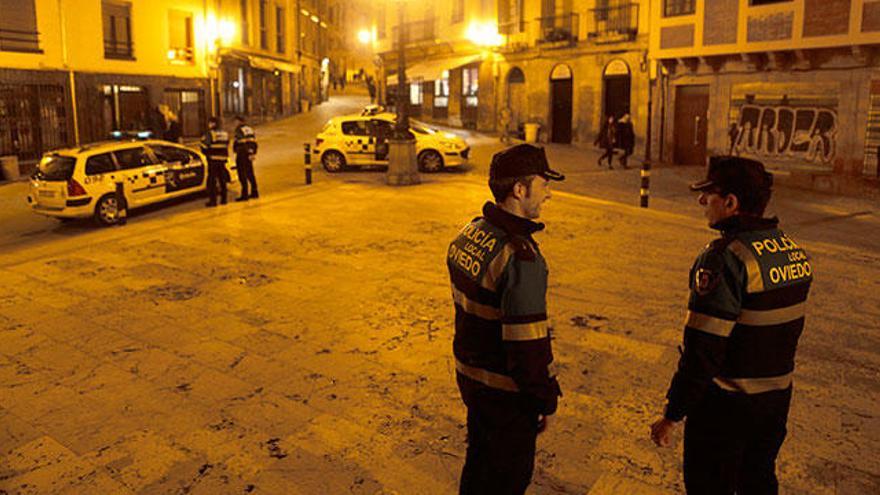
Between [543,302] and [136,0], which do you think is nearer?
[543,302]

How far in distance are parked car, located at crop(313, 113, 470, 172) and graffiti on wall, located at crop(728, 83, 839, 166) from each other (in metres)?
7.83

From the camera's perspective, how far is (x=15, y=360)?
6227 mm

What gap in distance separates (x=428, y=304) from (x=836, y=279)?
516 cm

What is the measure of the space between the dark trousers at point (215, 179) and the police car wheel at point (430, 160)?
619cm

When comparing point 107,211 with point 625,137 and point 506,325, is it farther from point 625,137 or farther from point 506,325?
point 625,137

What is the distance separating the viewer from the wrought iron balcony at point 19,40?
2011 centimetres

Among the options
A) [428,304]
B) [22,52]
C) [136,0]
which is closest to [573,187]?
[428,304]

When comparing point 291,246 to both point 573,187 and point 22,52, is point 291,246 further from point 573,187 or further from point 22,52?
point 22,52

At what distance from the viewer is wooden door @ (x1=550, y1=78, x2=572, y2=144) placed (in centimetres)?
2805

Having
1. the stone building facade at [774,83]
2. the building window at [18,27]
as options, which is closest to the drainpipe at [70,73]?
the building window at [18,27]

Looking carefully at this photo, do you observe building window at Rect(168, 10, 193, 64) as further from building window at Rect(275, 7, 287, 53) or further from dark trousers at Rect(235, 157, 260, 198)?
dark trousers at Rect(235, 157, 260, 198)

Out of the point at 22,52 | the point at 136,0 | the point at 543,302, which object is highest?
the point at 136,0

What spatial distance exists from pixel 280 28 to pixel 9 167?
2262cm

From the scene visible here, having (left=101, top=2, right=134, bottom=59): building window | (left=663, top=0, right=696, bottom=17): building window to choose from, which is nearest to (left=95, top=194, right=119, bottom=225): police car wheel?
(left=101, top=2, right=134, bottom=59): building window
